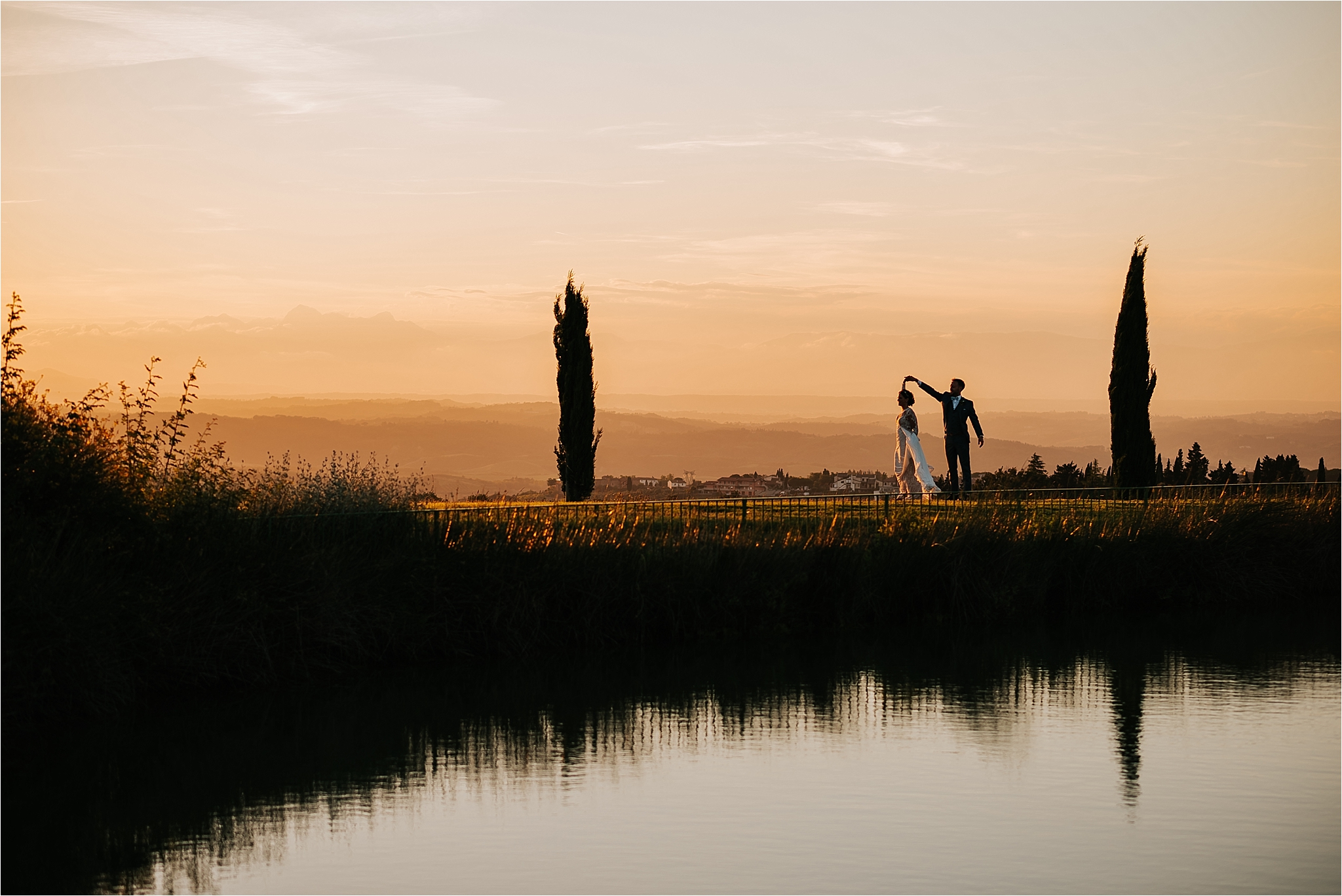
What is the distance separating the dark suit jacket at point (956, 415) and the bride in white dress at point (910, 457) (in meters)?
0.56

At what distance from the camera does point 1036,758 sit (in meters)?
11.9

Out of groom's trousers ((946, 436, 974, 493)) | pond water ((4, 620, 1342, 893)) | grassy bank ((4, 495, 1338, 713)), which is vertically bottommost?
pond water ((4, 620, 1342, 893))

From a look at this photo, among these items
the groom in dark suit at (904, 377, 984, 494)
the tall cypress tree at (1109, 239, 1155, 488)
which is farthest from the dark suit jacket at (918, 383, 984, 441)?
the tall cypress tree at (1109, 239, 1155, 488)

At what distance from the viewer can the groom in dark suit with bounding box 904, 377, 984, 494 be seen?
2578 centimetres

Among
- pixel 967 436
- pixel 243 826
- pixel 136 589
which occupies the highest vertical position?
pixel 967 436

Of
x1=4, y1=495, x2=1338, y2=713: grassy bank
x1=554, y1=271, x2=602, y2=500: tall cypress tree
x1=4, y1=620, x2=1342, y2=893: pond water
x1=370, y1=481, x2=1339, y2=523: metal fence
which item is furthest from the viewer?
x1=554, y1=271, x2=602, y2=500: tall cypress tree

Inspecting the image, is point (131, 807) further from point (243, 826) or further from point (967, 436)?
point (967, 436)

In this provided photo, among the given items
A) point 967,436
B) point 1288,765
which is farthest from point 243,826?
point 967,436

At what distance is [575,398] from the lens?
33.5 metres

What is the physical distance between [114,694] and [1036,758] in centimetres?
812

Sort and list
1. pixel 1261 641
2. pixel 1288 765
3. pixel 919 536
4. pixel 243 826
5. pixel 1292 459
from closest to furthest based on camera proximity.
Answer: pixel 243 826 < pixel 1288 765 < pixel 1261 641 < pixel 919 536 < pixel 1292 459

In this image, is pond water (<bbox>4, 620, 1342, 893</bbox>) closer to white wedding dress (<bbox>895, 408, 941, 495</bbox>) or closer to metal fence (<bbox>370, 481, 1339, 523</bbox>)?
metal fence (<bbox>370, 481, 1339, 523</bbox>)

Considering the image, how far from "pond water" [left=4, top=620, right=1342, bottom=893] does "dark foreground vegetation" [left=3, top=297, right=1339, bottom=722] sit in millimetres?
698

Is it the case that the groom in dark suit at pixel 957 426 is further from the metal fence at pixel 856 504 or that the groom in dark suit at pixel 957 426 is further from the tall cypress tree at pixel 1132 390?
the tall cypress tree at pixel 1132 390
